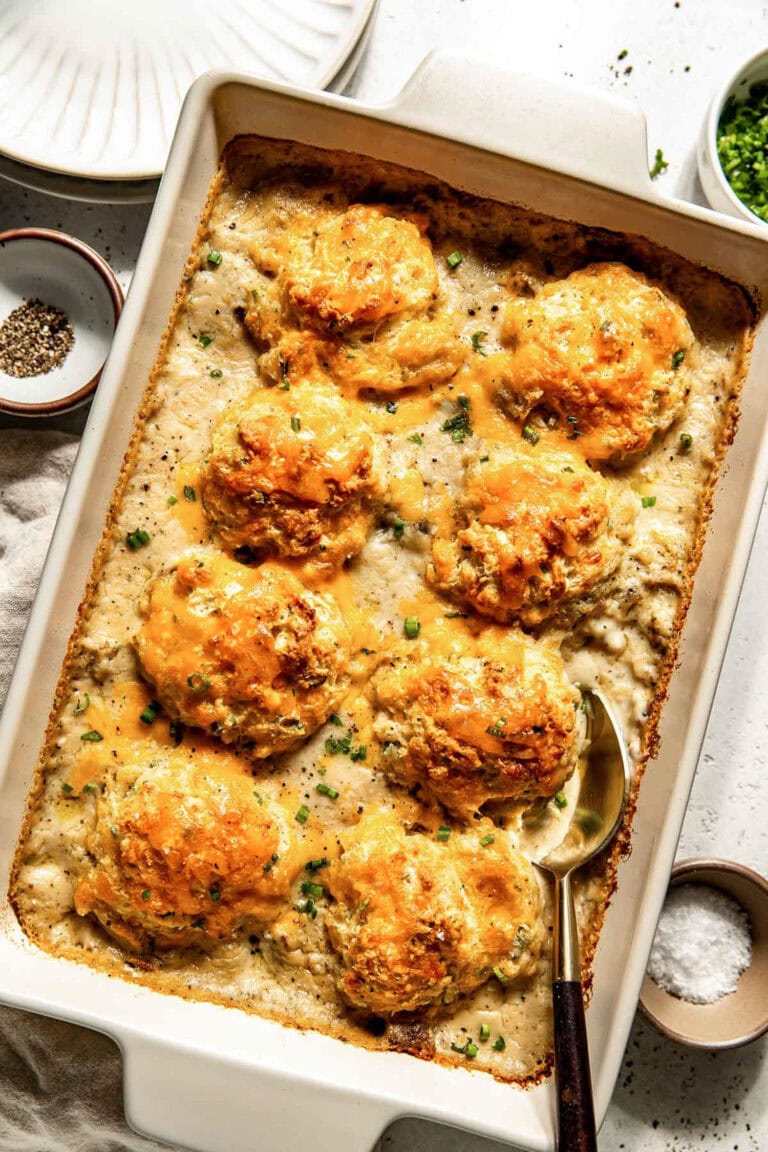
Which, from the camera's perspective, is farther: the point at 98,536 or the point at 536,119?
the point at 98,536

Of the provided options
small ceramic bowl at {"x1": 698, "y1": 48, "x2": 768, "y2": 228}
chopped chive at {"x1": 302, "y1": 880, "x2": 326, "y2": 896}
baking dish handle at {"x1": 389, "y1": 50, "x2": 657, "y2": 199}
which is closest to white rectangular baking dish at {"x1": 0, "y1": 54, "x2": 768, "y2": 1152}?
baking dish handle at {"x1": 389, "y1": 50, "x2": 657, "y2": 199}

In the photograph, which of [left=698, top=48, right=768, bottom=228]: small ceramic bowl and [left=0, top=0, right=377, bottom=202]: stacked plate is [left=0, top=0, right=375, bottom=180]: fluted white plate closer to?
[left=0, top=0, right=377, bottom=202]: stacked plate

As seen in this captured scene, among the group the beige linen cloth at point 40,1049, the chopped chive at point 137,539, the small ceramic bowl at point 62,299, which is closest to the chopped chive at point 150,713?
the chopped chive at point 137,539

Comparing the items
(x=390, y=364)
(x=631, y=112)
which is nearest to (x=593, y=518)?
(x=390, y=364)

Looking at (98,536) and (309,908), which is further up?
(98,536)

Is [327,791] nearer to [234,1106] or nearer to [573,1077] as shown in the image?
[234,1106]

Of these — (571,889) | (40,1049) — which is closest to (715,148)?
(571,889)

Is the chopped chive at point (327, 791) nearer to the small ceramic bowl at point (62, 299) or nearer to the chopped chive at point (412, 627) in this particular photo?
the chopped chive at point (412, 627)
